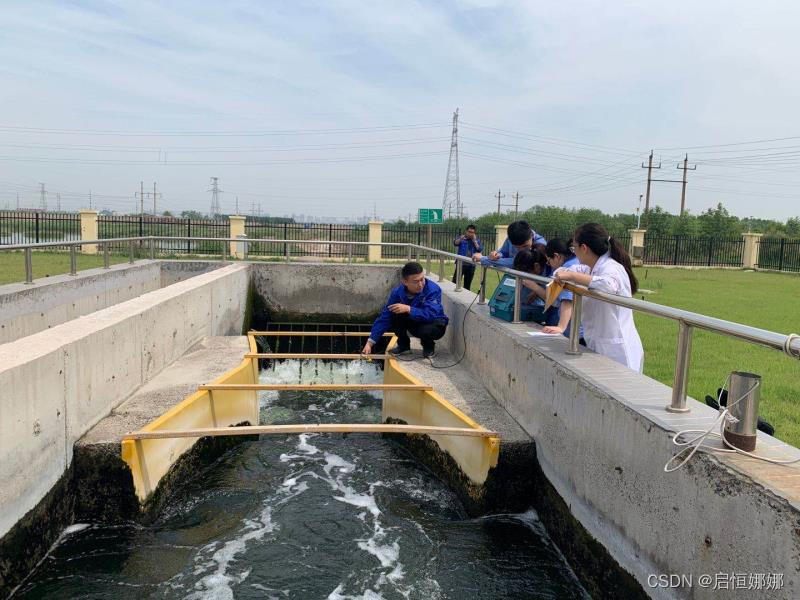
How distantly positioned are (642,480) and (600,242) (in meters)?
1.90

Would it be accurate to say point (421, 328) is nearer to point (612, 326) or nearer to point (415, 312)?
point (415, 312)

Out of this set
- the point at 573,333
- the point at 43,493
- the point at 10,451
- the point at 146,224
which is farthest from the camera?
the point at 146,224

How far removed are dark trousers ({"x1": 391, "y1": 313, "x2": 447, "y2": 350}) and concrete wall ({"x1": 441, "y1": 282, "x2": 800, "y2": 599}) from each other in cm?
209

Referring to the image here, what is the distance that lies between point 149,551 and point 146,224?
30729mm

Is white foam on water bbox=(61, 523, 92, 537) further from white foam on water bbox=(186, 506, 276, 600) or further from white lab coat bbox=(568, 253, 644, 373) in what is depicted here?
white lab coat bbox=(568, 253, 644, 373)

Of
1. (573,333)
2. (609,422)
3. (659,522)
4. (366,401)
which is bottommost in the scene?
(366,401)

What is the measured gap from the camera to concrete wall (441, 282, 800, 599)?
8.49ft

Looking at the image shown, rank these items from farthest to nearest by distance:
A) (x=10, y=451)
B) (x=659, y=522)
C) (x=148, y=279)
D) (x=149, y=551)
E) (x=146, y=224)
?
(x=146, y=224) < (x=148, y=279) < (x=149, y=551) < (x=10, y=451) < (x=659, y=522)

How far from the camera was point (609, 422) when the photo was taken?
12.9 feet

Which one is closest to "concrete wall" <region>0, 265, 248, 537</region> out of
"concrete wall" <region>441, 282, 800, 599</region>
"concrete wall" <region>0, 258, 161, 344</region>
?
"concrete wall" <region>0, 258, 161, 344</region>

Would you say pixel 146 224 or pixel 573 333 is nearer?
pixel 573 333

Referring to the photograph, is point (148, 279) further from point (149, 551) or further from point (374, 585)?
point (374, 585)

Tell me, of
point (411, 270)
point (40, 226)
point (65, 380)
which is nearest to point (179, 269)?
point (411, 270)

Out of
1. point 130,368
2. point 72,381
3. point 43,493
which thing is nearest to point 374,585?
point 43,493
